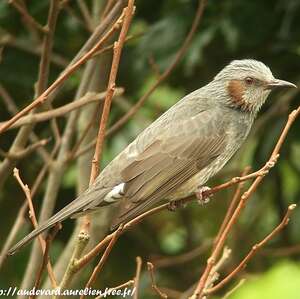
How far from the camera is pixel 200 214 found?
7996 mm

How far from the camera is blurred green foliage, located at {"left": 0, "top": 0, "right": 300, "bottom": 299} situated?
6.25 m

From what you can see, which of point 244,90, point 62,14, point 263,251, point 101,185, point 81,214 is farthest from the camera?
point 263,251

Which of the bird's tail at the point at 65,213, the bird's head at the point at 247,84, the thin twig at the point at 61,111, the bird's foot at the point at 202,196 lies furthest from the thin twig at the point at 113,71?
the bird's head at the point at 247,84

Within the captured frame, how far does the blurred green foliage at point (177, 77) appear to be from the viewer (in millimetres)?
6246

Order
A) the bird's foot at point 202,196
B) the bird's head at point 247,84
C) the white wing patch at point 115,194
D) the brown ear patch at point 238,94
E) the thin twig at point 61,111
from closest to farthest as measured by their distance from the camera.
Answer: the thin twig at point 61,111 → the white wing patch at point 115,194 → the bird's foot at point 202,196 → the bird's head at point 247,84 → the brown ear patch at point 238,94

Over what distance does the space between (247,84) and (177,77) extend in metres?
1.27

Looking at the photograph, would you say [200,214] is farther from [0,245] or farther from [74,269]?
[74,269]

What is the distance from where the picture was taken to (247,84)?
5645 mm

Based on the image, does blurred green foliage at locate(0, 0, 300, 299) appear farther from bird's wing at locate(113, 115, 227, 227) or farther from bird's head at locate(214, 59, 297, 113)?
bird's wing at locate(113, 115, 227, 227)

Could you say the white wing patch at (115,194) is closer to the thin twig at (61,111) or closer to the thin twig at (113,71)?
the thin twig at (61,111)

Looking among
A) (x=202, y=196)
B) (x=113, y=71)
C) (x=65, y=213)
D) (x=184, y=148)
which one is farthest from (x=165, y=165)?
(x=113, y=71)

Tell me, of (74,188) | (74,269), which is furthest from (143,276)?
(74,269)

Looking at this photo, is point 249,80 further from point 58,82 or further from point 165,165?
point 58,82

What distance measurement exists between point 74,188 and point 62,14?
5.01 feet
